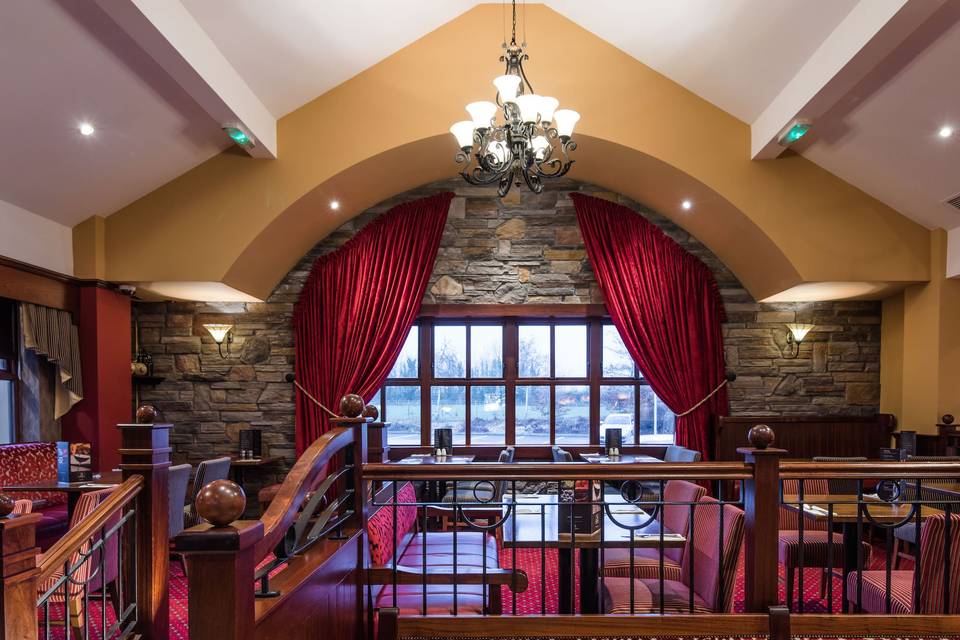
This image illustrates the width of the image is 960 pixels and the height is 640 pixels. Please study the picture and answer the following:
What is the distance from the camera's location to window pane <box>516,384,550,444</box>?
22.2 feet

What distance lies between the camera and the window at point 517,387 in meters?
6.73

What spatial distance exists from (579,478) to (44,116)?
3.94 m

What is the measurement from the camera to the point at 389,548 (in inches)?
133

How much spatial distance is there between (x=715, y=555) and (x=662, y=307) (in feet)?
12.2

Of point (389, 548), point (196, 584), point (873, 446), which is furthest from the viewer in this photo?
point (873, 446)

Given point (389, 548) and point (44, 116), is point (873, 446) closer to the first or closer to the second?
point (389, 548)

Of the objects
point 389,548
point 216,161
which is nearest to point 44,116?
point 216,161

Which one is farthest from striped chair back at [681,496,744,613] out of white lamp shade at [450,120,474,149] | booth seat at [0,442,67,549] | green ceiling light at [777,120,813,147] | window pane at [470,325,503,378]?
booth seat at [0,442,67,549]

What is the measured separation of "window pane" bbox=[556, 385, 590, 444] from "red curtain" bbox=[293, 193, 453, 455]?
70.3 inches

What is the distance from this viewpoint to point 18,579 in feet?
4.93

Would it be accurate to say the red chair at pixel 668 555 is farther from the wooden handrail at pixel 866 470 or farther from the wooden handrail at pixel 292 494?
the wooden handrail at pixel 292 494

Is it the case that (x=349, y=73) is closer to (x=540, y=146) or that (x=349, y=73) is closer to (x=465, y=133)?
(x=465, y=133)

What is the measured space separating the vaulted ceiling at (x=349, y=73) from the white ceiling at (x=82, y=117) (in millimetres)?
11

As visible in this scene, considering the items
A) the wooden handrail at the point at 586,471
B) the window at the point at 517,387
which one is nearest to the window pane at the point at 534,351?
the window at the point at 517,387
